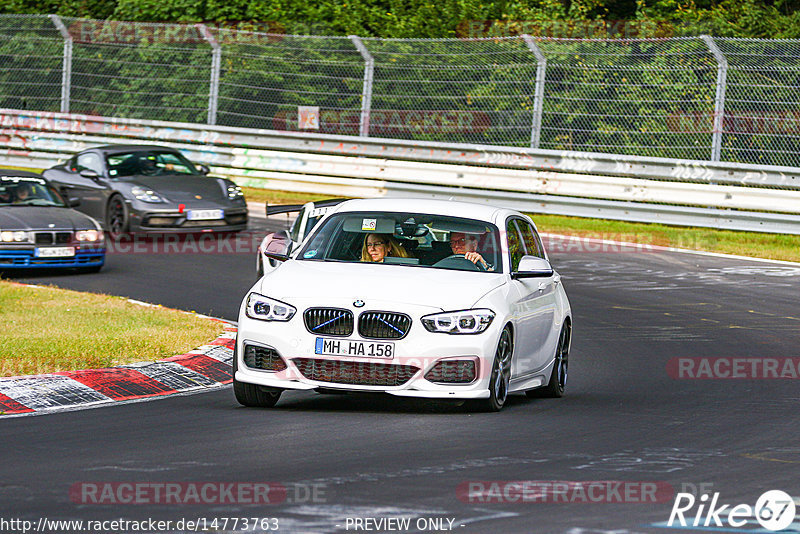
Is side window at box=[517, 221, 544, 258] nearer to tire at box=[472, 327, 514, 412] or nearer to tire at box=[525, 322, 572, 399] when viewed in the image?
tire at box=[525, 322, 572, 399]

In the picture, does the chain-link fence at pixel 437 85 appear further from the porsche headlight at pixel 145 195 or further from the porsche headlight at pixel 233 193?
the porsche headlight at pixel 145 195

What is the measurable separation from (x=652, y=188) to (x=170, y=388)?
12984 mm


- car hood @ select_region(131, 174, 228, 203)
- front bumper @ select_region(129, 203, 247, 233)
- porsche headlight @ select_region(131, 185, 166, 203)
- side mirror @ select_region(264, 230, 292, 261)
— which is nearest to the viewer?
side mirror @ select_region(264, 230, 292, 261)

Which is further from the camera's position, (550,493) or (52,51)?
(52,51)

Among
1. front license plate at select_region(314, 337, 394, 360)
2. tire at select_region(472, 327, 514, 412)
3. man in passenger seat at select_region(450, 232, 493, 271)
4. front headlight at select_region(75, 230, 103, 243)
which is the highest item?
man in passenger seat at select_region(450, 232, 493, 271)

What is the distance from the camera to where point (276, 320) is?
8875 millimetres

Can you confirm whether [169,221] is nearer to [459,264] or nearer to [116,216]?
[116,216]

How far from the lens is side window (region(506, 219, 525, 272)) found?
10.00 m

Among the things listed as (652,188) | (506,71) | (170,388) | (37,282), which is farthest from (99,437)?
(506,71)

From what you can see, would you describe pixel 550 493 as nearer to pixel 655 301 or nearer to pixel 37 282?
pixel 655 301

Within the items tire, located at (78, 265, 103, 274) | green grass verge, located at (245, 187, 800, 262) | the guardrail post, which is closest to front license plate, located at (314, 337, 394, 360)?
tire, located at (78, 265, 103, 274)

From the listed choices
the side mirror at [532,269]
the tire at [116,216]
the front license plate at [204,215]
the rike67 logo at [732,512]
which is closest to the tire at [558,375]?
the side mirror at [532,269]

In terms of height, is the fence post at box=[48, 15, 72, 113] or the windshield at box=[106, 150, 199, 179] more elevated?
the fence post at box=[48, 15, 72, 113]

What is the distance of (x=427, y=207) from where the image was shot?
10.2m
